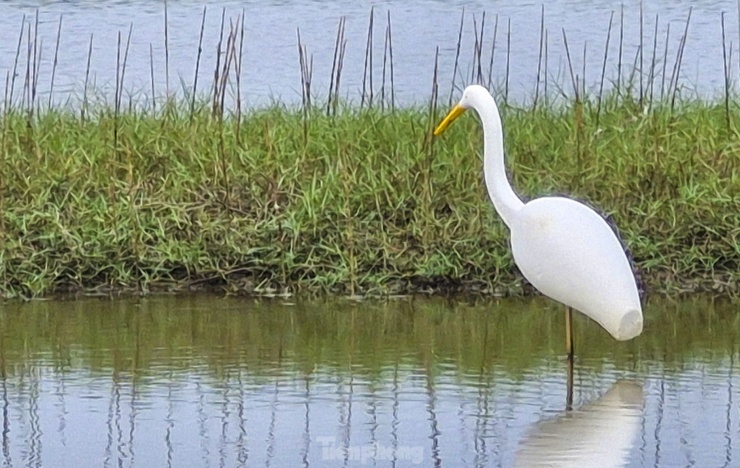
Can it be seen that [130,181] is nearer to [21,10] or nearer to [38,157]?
[38,157]

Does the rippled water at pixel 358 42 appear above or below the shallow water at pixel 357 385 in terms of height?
above

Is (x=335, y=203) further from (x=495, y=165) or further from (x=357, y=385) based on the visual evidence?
(x=357, y=385)

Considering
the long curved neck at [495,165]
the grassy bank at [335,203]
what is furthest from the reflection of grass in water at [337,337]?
the long curved neck at [495,165]

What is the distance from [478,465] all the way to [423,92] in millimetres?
8436

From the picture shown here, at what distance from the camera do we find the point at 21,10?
19.2m

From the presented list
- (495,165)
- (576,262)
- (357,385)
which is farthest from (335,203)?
(576,262)

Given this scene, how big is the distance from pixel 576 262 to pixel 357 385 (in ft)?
3.26

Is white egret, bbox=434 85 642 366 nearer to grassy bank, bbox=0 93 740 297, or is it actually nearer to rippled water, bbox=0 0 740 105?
grassy bank, bbox=0 93 740 297

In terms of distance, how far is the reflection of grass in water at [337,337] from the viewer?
6820 mm

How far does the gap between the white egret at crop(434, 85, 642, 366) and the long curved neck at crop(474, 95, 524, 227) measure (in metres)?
0.04

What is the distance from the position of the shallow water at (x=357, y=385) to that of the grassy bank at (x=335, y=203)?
19 centimetres

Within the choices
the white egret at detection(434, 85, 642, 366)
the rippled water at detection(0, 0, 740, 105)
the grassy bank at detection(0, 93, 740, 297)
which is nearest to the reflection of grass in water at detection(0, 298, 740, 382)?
the grassy bank at detection(0, 93, 740, 297)

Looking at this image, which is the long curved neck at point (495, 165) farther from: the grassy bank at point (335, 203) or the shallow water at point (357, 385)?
the grassy bank at point (335, 203)

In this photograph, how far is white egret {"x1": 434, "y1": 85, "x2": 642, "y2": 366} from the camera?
633cm
